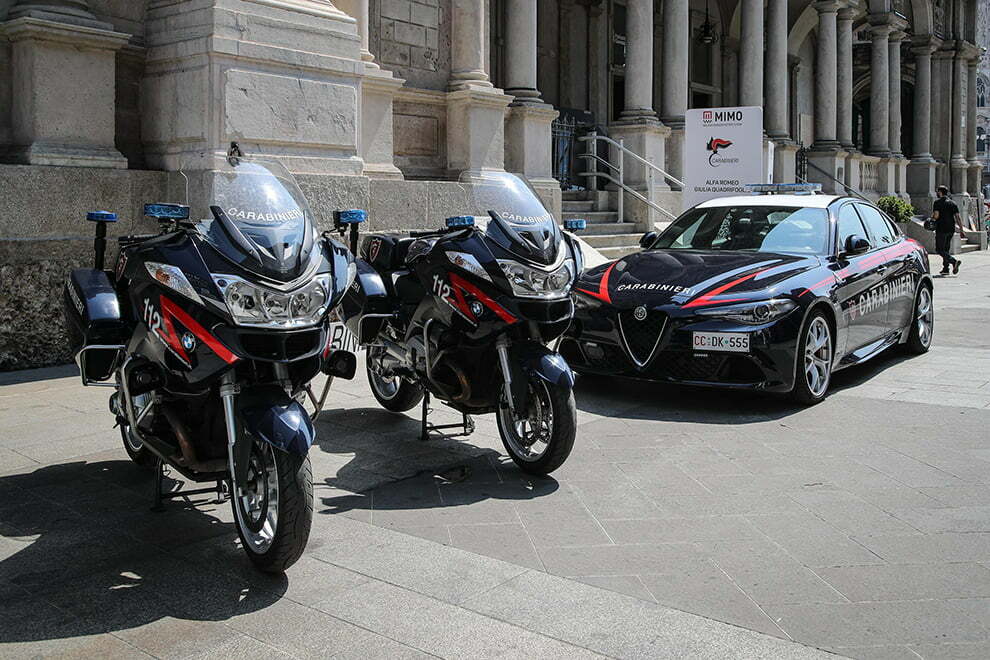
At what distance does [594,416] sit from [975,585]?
127 inches

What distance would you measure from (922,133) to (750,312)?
28439mm

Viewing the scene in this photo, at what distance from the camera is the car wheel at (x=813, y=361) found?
283 inches

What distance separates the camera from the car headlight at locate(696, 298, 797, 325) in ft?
23.0

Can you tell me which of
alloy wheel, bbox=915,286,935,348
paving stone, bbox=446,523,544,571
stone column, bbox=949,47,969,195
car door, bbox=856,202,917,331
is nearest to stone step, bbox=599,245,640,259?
alloy wheel, bbox=915,286,935,348

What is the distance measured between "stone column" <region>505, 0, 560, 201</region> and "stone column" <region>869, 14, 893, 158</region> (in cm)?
1706

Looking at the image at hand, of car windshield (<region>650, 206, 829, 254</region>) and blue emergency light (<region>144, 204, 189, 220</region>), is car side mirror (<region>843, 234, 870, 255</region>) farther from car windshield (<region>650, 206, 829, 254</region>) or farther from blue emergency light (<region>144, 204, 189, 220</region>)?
blue emergency light (<region>144, 204, 189, 220</region>)

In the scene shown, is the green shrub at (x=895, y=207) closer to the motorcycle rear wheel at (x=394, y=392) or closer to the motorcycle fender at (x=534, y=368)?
the motorcycle rear wheel at (x=394, y=392)

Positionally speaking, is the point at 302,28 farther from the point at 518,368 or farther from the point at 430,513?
the point at 430,513

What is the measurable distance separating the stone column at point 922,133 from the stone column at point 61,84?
27280mm

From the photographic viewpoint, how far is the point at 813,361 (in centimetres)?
734

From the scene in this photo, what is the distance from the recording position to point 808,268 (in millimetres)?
7625

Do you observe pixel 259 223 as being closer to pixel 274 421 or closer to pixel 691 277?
pixel 274 421

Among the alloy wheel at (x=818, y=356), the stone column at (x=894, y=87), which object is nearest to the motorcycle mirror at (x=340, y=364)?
the alloy wheel at (x=818, y=356)

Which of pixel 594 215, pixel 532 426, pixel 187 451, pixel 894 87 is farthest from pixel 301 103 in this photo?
pixel 894 87
